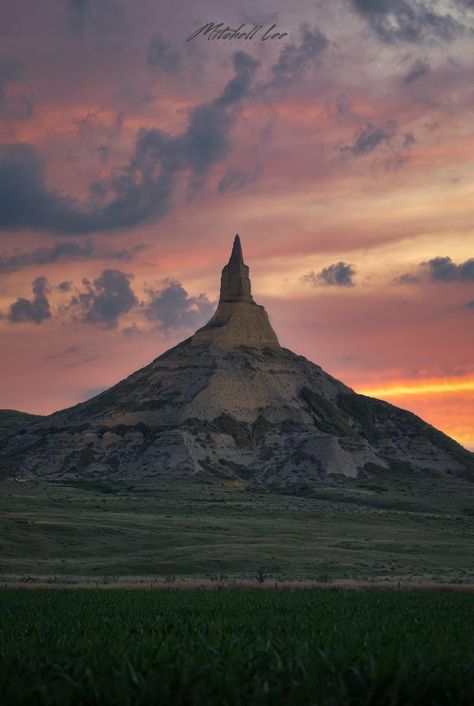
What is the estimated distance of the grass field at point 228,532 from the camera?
213 feet

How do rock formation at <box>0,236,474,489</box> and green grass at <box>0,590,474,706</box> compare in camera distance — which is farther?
rock formation at <box>0,236,474,489</box>

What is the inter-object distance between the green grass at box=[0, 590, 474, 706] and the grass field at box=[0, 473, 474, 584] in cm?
2172

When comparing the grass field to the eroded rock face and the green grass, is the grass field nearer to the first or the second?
the eroded rock face

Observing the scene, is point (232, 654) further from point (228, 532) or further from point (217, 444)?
point (217, 444)

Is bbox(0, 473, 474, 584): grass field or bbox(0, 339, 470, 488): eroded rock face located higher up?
bbox(0, 339, 470, 488): eroded rock face

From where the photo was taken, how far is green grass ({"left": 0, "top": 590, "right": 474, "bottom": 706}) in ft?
46.4

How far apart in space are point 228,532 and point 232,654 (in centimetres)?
7498

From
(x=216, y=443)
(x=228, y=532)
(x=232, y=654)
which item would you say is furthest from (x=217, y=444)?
(x=232, y=654)

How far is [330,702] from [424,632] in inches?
493

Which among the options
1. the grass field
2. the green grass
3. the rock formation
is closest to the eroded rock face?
the rock formation

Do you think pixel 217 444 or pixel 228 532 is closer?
pixel 228 532

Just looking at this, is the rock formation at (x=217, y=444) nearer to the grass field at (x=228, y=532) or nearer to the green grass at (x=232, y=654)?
the grass field at (x=228, y=532)

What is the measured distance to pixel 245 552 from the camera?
73.9m

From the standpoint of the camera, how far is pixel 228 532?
91375mm
